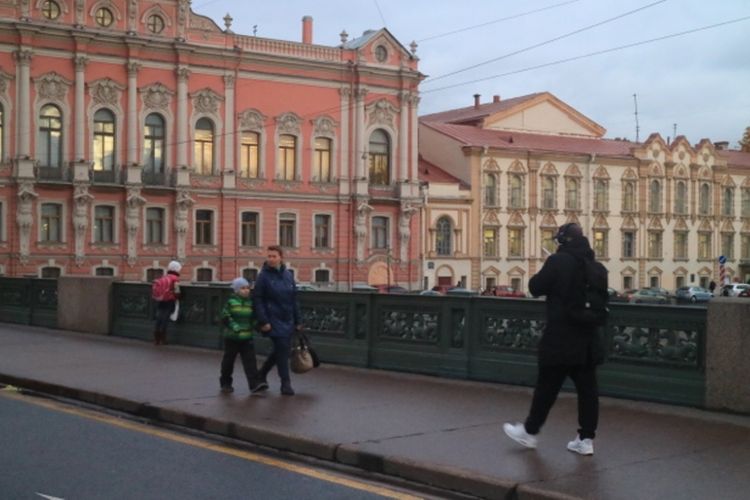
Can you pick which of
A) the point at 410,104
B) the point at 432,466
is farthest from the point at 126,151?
the point at 432,466

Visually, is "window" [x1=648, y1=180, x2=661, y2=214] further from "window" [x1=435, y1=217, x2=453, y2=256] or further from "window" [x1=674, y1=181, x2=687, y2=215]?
"window" [x1=435, y1=217, x2=453, y2=256]

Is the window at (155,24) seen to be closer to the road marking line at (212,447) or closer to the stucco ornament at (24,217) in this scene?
the stucco ornament at (24,217)

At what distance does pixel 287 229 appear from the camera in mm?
58656

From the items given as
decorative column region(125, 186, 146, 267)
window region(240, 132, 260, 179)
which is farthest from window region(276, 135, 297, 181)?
decorative column region(125, 186, 146, 267)

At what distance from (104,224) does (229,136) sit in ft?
27.3

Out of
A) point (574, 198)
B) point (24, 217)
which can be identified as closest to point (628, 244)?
point (574, 198)

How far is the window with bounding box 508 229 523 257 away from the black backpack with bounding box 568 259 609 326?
2250 inches

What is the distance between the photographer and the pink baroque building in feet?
169

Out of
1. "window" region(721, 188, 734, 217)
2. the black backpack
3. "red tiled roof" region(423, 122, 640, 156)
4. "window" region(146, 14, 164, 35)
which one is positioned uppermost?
"window" region(146, 14, 164, 35)

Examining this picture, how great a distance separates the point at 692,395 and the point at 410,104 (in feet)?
169

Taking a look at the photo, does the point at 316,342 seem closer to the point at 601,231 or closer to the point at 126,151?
the point at 126,151

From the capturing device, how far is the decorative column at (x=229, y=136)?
5638cm

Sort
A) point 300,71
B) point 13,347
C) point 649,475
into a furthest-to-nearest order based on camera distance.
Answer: point 300,71, point 13,347, point 649,475

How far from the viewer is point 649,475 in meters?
7.93
